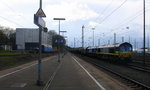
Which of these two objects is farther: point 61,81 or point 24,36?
point 24,36

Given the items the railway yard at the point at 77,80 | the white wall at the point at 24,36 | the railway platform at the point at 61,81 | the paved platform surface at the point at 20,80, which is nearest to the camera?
the paved platform surface at the point at 20,80

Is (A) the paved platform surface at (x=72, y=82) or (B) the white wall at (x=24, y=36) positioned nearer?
(A) the paved platform surface at (x=72, y=82)

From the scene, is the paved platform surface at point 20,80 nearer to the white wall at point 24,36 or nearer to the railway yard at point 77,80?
the railway yard at point 77,80

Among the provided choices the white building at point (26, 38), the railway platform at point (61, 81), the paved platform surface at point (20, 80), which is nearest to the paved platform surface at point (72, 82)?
the railway platform at point (61, 81)

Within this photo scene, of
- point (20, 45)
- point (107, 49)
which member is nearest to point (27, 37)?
point (20, 45)

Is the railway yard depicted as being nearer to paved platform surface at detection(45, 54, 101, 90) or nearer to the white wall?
paved platform surface at detection(45, 54, 101, 90)

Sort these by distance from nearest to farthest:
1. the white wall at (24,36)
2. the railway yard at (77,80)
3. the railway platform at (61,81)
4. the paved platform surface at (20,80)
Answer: the paved platform surface at (20,80)
the railway platform at (61,81)
the railway yard at (77,80)
the white wall at (24,36)

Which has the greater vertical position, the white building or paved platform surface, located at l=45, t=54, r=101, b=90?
the white building

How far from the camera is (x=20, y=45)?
101 metres

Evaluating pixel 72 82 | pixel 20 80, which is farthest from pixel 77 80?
pixel 20 80

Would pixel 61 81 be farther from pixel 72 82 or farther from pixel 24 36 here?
pixel 24 36

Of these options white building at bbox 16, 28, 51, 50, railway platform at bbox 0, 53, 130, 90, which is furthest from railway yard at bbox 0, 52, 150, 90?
white building at bbox 16, 28, 51, 50

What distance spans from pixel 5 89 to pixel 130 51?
26.0 metres

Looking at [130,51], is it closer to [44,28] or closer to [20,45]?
[44,28]
